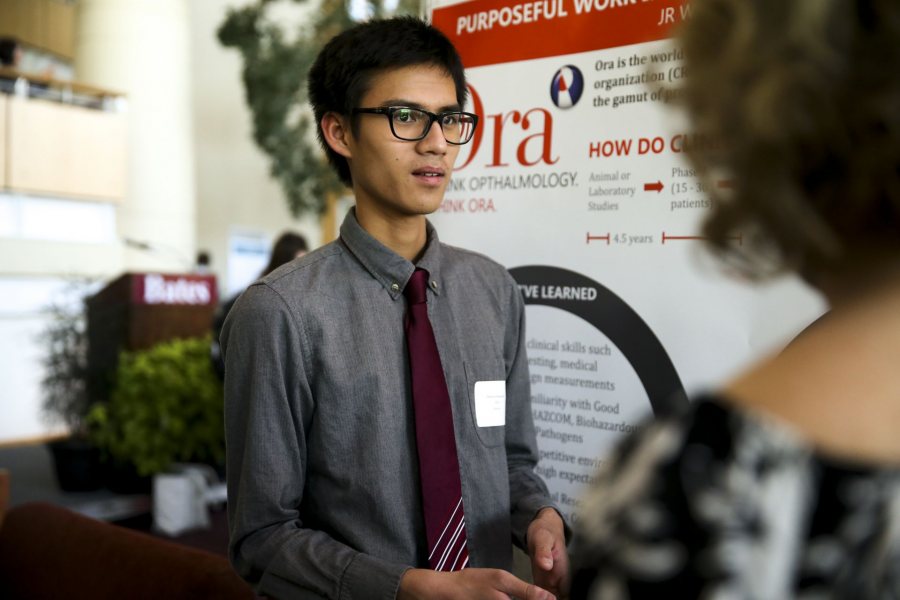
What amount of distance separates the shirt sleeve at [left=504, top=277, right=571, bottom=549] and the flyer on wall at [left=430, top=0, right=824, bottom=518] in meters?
0.26

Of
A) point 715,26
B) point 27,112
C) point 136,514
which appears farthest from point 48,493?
point 715,26

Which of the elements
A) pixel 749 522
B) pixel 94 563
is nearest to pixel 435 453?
pixel 94 563

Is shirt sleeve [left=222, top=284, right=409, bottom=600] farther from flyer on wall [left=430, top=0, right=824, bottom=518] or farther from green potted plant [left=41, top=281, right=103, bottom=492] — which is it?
green potted plant [left=41, top=281, right=103, bottom=492]

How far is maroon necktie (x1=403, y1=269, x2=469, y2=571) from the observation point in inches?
56.2

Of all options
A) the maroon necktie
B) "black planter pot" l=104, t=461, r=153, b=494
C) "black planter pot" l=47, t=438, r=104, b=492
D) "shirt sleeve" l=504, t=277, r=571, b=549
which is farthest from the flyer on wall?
"black planter pot" l=47, t=438, r=104, b=492

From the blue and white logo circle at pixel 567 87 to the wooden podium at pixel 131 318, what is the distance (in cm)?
412

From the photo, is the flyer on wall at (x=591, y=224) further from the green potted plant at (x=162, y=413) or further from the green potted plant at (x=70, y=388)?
the green potted plant at (x=70, y=388)

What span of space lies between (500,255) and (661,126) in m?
0.51

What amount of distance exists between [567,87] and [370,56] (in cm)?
57

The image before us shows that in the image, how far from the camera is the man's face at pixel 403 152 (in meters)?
1.51

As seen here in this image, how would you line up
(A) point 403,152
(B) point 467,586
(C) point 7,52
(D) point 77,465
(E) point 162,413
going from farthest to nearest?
(C) point 7,52
(D) point 77,465
(E) point 162,413
(A) point 403,152
(B) point 467,586

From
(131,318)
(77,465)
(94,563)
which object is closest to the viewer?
(94,563)

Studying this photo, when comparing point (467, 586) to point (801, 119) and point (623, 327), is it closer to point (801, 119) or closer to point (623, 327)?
point (623, 327)

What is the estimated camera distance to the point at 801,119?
1.56 ft
